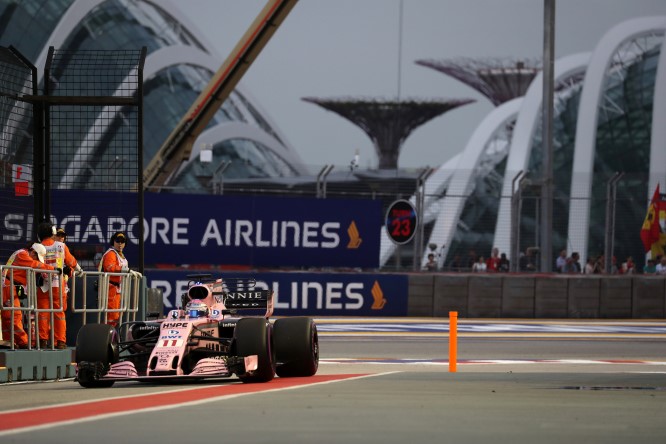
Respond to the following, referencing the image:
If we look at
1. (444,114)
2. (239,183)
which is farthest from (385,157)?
(239,183)

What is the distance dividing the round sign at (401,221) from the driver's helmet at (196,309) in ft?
48.8

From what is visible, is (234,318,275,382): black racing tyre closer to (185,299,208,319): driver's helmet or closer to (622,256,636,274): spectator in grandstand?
(185,299,208,319): driver's helmet

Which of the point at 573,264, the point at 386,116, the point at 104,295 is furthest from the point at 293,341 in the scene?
the point at 386,116

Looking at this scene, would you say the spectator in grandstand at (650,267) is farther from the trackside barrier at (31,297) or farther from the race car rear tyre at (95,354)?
the race car rear tyre at (95,354)

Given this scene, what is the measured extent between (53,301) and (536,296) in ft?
47.0

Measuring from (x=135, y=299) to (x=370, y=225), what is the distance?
12.0 meters

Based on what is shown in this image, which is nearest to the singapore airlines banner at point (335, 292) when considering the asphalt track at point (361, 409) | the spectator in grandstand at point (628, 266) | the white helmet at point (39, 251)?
the spectator in grandstand at point (628, 266)

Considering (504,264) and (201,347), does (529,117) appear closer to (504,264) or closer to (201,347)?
(504,264)

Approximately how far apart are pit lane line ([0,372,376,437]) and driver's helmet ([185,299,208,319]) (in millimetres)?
860

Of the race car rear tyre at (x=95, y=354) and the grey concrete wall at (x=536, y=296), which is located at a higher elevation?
the race car rear tyre at (x=95, y=354)

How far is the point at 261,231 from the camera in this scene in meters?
27.6

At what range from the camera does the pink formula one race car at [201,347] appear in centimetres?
1187

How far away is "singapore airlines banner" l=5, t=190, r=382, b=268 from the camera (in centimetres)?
2734

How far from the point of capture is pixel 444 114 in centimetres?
8612
